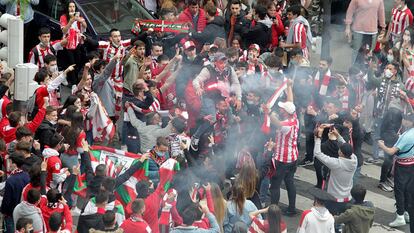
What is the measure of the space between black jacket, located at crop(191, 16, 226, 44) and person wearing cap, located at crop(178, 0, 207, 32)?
0.11 metres

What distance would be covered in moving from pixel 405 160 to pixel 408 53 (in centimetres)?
407

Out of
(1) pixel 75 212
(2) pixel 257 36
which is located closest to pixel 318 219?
(1) pixel 75 212

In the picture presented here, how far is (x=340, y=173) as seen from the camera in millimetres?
12805

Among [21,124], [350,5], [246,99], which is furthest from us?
[350,5]

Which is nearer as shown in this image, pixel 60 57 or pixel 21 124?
pixel 21 124

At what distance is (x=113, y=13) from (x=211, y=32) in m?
1.86

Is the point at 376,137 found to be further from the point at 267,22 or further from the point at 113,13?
the point at 113,13

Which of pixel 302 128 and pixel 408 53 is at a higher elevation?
pixel 408 53

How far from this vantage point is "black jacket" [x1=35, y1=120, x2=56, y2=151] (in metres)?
12.6

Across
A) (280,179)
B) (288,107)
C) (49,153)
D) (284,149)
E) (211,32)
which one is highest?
(211,32)

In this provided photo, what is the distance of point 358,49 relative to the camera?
60.3ft

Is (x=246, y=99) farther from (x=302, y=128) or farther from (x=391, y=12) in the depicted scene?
(x=391, y=12)

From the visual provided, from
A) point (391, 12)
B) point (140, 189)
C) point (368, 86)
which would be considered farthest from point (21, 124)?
point (391, 12)

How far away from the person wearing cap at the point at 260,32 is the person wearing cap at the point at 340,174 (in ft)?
15.3
